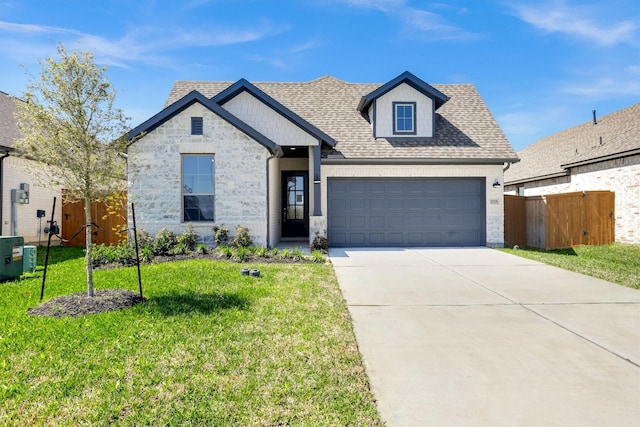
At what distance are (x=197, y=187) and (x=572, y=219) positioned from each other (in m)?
13.7

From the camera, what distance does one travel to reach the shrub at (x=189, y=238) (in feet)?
36.6

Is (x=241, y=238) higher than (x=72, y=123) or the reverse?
the reverse

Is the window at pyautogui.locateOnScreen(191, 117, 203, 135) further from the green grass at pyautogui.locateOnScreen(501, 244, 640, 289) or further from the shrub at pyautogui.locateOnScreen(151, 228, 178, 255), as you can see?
the green grass at pyautogui.locateOnScreen(501, 244, 640, 289)

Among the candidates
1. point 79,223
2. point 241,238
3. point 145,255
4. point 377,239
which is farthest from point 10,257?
point 377,239

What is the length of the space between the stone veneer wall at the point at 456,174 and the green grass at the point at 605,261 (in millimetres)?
1438

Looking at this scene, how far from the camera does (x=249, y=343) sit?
4.09m

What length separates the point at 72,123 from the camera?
18.0 ft

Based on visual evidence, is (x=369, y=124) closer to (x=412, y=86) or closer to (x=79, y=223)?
(x=412, y=86)

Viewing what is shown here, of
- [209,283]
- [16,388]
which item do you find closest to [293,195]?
[209,283]

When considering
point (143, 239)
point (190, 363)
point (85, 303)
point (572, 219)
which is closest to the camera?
point (190, 363)

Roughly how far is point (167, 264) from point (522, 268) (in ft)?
29.0

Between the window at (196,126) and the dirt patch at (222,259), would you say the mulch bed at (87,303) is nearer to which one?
the dirt patch at (222,259)

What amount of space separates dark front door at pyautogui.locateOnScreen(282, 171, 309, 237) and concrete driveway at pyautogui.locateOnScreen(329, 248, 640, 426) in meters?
8.35

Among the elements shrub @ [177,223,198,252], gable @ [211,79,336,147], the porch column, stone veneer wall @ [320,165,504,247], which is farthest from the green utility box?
stone veneer wall @ [320,165,504,247]
